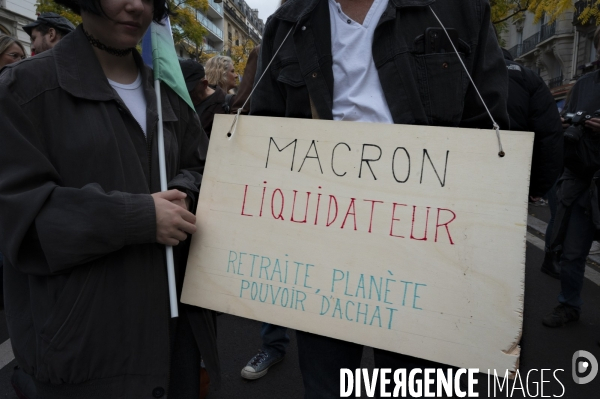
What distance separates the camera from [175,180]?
4.85 ft

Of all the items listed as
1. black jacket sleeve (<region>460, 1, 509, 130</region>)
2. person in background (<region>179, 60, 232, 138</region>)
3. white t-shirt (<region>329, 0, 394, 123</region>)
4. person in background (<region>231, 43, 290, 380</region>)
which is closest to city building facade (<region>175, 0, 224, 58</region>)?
person in background (<region>179, 60, 232, 138</region>)

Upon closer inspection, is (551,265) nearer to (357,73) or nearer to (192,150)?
(357,73)

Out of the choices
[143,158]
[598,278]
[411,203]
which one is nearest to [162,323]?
[143,158]

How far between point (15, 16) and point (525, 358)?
2420 cm

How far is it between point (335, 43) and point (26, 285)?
1160mm

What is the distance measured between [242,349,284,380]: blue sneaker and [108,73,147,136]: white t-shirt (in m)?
1.93

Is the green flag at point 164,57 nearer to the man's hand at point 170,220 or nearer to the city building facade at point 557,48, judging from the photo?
the man's hand at point 170,220

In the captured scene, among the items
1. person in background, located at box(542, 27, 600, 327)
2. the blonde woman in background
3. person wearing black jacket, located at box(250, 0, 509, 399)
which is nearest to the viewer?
person wearing black jacket, located at box(250, 0, 509, 399)

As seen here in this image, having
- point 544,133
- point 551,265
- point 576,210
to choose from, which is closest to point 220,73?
point 544,133

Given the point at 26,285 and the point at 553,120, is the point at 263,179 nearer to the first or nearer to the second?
the point at 26,285

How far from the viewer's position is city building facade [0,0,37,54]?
20.2 m

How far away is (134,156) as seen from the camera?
1.36 m

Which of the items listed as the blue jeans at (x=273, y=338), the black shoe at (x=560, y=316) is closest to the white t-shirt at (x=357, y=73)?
the blue jeans at (x=273, y=338)

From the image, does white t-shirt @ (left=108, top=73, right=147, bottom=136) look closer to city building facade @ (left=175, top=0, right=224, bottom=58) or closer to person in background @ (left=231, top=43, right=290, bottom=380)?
person in background @ (left=231, top=43, right=290, bottom=380)
